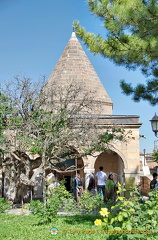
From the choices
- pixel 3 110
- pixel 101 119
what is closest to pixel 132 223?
pixel 3 110

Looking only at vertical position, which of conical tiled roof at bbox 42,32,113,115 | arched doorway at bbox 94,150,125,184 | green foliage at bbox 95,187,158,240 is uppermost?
conical tiled roof at bbox 42,32,113,115

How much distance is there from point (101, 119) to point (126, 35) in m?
6.30

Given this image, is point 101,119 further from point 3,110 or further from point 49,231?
point 49,231

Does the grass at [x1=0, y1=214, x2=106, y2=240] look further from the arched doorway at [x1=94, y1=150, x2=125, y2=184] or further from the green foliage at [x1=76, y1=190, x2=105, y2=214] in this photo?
the arched doorway at [x1=94, y1=150, x2=125, y2=184]

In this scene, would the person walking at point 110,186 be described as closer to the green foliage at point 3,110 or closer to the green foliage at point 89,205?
the green foliage at point 89,205

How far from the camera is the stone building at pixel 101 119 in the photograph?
12812mm

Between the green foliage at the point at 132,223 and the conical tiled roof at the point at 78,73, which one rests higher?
the conical tiled roof at the point at 78,73

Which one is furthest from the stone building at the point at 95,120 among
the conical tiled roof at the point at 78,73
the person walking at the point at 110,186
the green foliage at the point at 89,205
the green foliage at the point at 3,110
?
the green foliage at the point at 89,205

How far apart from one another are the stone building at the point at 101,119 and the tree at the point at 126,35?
3.36 m

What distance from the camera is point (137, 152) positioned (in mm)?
12867

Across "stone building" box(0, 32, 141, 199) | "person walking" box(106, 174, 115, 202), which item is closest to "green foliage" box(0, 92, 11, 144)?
"stone building" box(0, 32, 141, 199)

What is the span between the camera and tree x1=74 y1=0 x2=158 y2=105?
6414 millimetres

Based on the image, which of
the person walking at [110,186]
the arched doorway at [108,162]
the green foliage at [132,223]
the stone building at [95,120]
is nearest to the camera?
the green foliage at [132,223]

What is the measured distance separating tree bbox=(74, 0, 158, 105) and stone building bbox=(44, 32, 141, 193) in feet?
11.0
